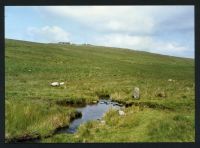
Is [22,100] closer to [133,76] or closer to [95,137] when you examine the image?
[95,137]

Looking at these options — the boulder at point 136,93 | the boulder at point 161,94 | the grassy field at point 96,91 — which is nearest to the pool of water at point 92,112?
the grassy field at point 96,91

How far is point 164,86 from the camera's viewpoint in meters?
18.8

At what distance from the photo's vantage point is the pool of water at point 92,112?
17266mm

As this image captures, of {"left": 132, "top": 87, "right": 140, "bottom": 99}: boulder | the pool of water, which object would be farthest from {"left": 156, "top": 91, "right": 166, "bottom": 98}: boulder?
the pool of water

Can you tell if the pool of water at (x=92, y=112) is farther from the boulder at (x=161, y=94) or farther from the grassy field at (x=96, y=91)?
the boulder at (x=161, y=94)

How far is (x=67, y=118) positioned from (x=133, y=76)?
3.06 meters

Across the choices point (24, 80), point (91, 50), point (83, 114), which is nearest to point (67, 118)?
point (83, 114)

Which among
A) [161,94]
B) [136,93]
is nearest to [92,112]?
[136,93]

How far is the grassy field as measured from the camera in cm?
1655

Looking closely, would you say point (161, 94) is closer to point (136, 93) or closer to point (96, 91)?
point (136, 93)

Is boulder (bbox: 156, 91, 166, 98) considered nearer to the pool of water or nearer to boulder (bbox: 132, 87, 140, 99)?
boulder (bbox: 132, 87, 140, 99)

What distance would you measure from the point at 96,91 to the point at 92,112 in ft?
2.49

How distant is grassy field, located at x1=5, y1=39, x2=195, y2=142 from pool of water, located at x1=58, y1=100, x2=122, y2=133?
23 centimetres

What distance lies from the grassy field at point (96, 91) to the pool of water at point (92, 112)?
0.77 ft
